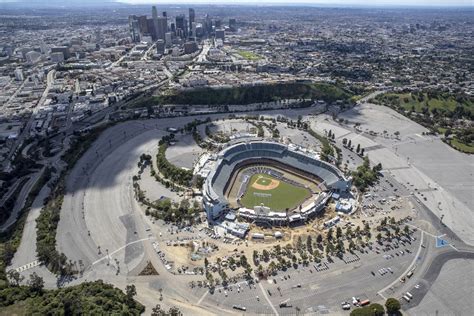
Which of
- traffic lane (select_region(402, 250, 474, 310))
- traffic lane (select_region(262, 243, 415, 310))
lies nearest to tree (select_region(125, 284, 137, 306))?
traffic lane (select_region(262, 243, 415, 310))

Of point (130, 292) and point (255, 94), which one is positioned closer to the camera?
point (130, 292)

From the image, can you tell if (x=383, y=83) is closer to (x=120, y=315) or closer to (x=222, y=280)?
(x=222, y=280)

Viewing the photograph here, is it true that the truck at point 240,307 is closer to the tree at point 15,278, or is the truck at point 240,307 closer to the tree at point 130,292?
the tree at point 130,292

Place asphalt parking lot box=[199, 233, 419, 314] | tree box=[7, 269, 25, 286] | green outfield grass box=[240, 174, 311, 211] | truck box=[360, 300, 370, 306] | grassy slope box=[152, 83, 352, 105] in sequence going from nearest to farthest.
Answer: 1. truck box=[360, 300, 370, 306]
2. asphalt parking lot box=[199, 233, 419, 314]
3. tree box=[7, 269, 25, 286]
4. green outfield grass box=[240, 174, 311, 211]
5. grassy slope box=[152, 83, 352, 105]

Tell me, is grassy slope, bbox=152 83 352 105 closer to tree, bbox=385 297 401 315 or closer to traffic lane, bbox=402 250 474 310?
traffic lane, bbox=402 250 474 310

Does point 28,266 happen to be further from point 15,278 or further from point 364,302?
point 364,302

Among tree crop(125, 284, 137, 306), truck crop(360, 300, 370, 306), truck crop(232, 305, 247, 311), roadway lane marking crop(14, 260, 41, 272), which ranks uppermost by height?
tree crop(125, 284, 137, 306)

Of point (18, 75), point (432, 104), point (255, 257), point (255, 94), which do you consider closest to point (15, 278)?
point (255, 257)
